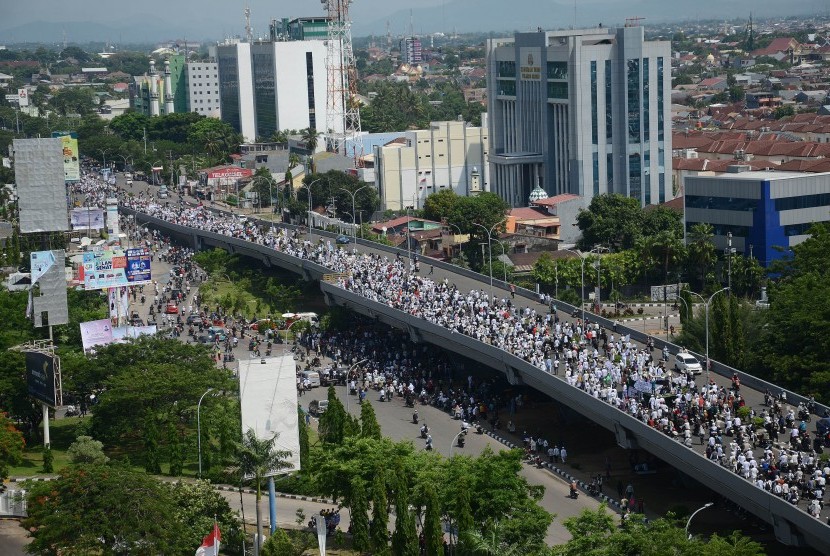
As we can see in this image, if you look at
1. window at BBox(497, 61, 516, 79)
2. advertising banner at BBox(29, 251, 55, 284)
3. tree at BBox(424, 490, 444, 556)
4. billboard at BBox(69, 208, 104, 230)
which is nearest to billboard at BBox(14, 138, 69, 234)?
advertising banner at BBox(29, 251, 55, 284)

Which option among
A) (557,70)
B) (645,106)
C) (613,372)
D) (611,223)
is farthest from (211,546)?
(557,70)

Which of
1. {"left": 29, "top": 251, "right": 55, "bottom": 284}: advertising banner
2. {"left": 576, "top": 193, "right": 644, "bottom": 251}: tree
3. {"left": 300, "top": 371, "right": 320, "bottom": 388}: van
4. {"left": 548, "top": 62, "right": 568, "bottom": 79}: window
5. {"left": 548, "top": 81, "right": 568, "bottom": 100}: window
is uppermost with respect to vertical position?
{"left": 548, "top": 62, "right": 568, "bottom": 79}: window

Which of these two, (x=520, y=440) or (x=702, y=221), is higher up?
(x=702, y=221)

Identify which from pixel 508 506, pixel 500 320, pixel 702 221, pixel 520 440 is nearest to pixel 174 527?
pixel 508 506

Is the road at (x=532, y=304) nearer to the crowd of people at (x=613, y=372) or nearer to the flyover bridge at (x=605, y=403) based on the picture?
the flyover bridge at (x=605, y=403)

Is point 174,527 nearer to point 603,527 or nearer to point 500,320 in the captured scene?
point 603,527

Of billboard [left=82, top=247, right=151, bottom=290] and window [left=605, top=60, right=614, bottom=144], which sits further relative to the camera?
window [left=605, top=60, right=614, bottom=144]

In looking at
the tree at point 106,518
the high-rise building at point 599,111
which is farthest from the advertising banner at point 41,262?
the high-rise building at point 599,111

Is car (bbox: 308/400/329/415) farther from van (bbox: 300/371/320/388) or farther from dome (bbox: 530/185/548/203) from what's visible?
dome (bbox: 530/185/548/203)
